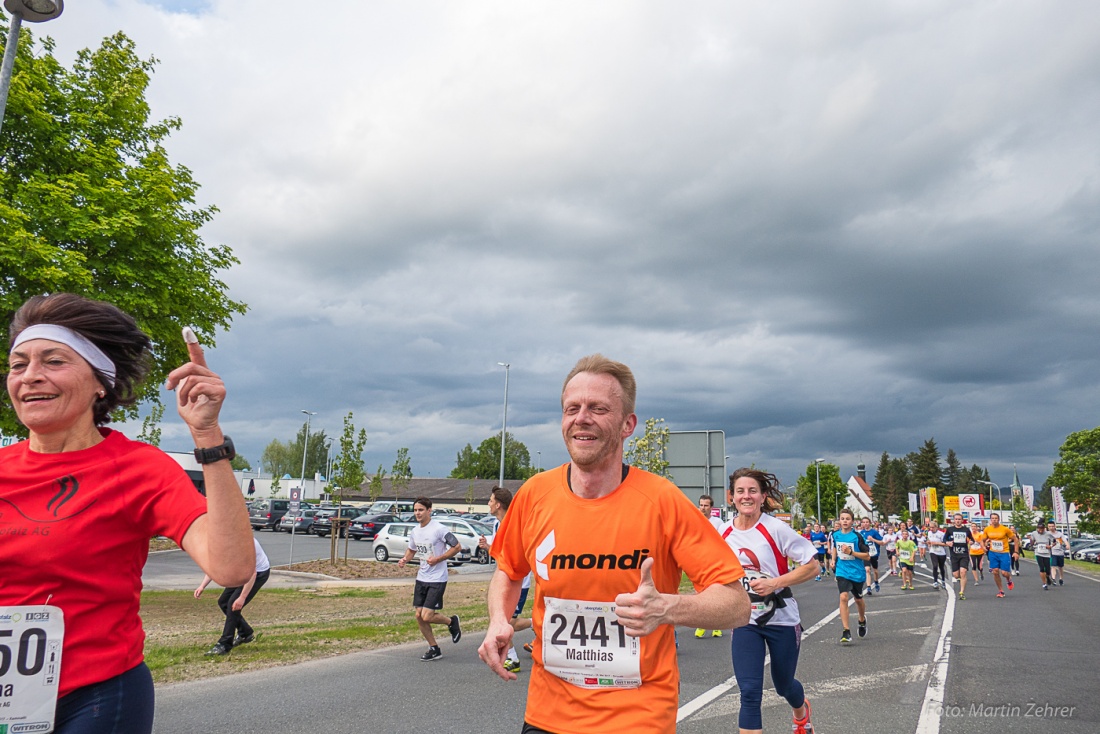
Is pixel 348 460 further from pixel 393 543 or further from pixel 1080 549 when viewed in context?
pixel 1080 549

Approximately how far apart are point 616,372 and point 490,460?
130665mm

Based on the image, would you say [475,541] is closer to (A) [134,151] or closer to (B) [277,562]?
(B) [277,562]

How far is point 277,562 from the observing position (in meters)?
26.4

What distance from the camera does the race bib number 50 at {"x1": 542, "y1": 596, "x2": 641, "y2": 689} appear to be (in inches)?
112

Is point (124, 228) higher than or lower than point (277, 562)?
higher

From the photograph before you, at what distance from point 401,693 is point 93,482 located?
5.92 m

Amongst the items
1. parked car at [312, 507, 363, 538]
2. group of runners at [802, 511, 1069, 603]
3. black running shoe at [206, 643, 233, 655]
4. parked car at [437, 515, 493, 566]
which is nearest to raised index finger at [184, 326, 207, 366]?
black running shoe at [206, 643, 233, 655]

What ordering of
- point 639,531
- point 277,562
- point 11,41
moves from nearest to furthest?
1. point 639,531
2. point 11,41
3. point 277,562

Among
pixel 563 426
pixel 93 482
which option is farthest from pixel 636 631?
pixel 93 482

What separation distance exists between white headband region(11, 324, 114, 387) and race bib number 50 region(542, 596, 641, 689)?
179cm

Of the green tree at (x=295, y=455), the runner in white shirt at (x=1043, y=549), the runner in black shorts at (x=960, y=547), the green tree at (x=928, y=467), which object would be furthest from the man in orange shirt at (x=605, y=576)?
the green tree at (x=928, y=467)

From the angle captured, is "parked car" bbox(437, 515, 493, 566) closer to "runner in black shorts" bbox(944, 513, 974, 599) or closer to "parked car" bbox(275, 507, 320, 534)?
"runner in black shorts" bbox(944, 513, 974, 599)

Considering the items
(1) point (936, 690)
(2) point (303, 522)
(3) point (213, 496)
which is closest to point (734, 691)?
(1) point (936, 690)

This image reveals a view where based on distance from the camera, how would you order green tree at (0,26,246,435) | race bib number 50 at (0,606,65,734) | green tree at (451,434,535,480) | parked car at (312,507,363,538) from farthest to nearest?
green tree at (451,434,535,480), parked car at (312,507,363,538), green tree at (0,26,246,435), race bib number 50 at (0,606,65,734)
